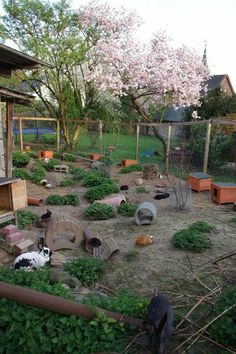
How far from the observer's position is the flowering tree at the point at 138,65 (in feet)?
44.5

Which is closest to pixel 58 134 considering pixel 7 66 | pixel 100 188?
pixel 100 188

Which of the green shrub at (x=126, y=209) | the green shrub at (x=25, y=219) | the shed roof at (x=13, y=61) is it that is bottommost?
the green shrub at (x=25, y=219)

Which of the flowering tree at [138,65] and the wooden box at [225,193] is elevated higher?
the flowering tree at [138,65]

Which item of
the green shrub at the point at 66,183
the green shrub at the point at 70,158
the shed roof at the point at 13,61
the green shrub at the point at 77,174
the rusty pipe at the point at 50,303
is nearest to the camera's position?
the rusty pipe at the point at 50,303

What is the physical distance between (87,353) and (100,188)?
556cm

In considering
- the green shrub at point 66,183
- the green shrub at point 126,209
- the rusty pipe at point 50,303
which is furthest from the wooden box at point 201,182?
the rusty pipe at point 50,303

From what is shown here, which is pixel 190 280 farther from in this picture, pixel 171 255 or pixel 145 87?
pixel 145 87

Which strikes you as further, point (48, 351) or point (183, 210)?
point (183, 210)

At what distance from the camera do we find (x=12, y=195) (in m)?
5.02

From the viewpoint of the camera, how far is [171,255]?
4.29 metres

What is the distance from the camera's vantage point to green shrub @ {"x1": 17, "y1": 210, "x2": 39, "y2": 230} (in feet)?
18.4

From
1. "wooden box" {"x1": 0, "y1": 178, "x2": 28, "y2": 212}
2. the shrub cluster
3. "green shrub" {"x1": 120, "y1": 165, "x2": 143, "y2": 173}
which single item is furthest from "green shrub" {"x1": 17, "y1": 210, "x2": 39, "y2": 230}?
"green shrub" {"x1": 120, "y1": 165, "x2": 143, "y2": 173}

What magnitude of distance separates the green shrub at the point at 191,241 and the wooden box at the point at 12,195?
8.78 feet

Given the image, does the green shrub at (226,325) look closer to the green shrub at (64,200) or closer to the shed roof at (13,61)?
the shed roof at (13,61)
